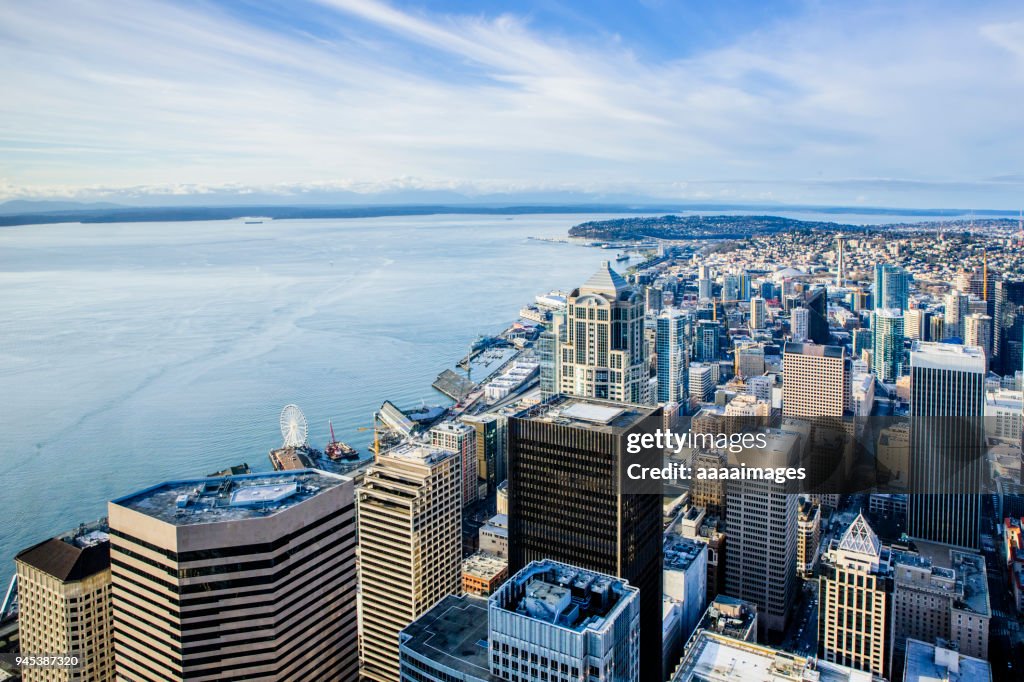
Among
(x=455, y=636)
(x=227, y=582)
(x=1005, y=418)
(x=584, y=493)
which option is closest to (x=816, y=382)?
(x=1005, y=418)

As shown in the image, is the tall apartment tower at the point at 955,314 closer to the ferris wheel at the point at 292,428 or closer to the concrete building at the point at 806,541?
the concrete building at the point at 806,541

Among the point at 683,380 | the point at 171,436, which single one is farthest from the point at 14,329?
the point at 683,380

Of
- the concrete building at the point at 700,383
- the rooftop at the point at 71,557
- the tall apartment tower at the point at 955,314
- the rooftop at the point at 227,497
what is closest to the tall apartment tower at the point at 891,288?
the tall apartment tower at the point at 955,314

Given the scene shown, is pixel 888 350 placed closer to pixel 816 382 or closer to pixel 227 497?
pixel 816 382

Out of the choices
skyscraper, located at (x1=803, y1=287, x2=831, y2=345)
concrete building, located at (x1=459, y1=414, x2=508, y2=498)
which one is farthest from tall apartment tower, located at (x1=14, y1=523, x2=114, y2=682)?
skyscraper, located at (x1=803, y1=287, x2=831, y2=345)

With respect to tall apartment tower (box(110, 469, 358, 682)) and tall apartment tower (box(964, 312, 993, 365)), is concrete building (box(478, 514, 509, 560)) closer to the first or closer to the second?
tall apartment tower (box(110, 469, 358, 682))

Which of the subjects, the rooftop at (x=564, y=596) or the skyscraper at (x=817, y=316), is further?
the skyscraper at (x=817, y=316)
